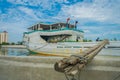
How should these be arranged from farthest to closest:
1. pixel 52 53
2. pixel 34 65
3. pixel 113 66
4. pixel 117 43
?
pixel 52 53 < pixel 117 43 < pixel 34 65 < pixel 113 66

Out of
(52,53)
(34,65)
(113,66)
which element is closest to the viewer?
(113,66)

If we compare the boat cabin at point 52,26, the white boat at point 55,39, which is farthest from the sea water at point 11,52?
the boat cabin at point 52,26

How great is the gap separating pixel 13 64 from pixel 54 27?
82.2 ft

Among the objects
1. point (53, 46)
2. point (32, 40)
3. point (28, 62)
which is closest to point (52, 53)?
point (53, 46)

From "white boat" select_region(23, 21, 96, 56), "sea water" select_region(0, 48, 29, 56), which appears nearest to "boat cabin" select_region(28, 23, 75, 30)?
"white boat" select_region(23, 21, 96, 56)

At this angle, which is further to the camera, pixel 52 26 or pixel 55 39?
pixel 52 26

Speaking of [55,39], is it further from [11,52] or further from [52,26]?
[11,52]

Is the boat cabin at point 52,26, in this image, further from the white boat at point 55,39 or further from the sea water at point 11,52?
the sea water at point 11,52

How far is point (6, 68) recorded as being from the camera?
148 inches

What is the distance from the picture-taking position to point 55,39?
2673 cm

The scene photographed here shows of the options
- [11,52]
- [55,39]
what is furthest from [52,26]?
[11,52]

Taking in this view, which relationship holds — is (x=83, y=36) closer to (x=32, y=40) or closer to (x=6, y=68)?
(x=32, y=40)

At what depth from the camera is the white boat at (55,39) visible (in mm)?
21139

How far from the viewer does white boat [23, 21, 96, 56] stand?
21139mm
